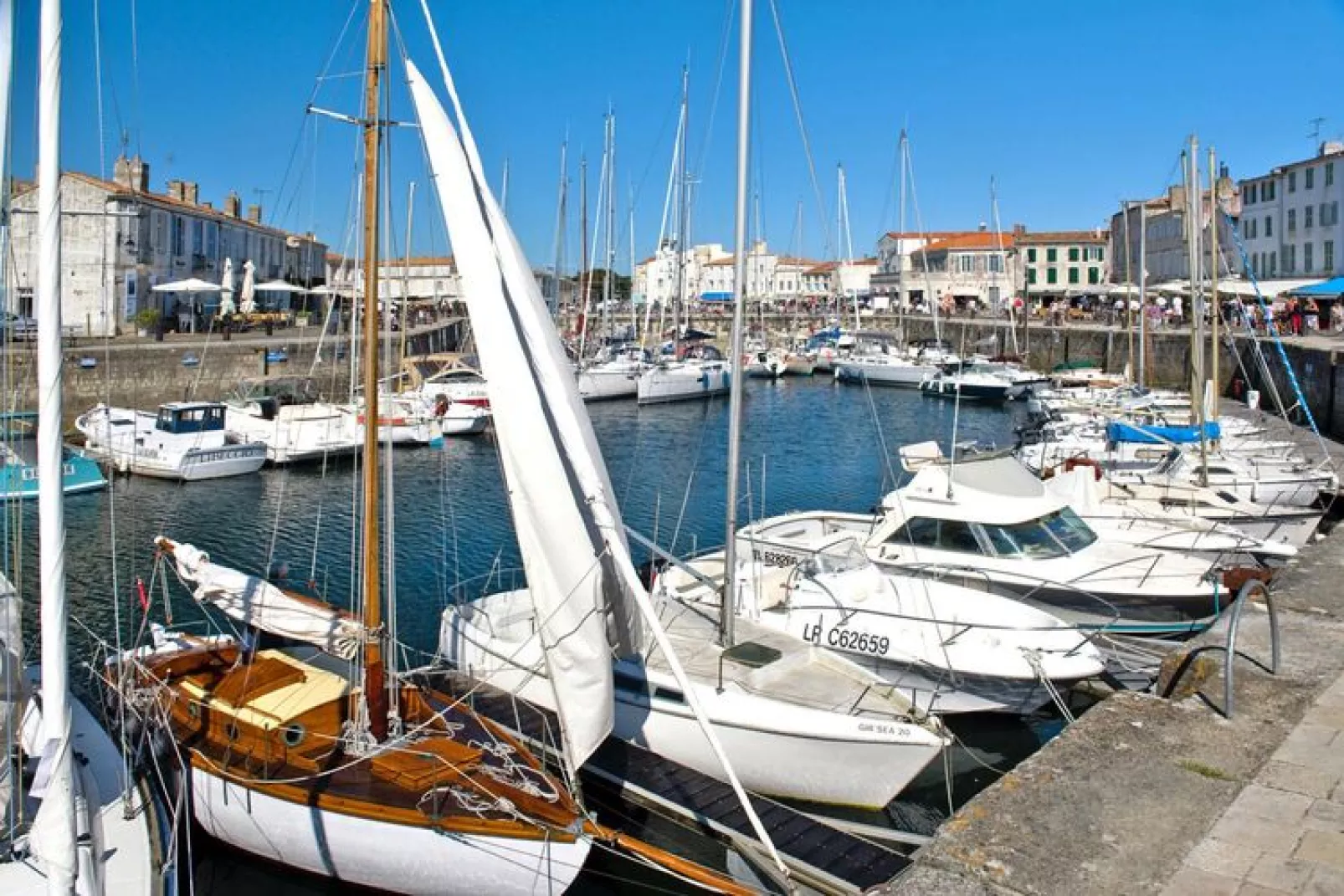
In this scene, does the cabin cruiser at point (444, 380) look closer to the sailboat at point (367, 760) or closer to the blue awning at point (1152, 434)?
the blue awning at point (1152, 434)

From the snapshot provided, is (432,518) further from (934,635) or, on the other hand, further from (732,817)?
(732,817)

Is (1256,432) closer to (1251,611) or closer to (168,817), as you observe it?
(1251,611)

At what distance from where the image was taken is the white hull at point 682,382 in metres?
57.2

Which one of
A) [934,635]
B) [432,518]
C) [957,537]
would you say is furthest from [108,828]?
[432,518]

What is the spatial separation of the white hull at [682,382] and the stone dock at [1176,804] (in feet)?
161

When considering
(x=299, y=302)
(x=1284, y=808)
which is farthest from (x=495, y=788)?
(x=299, y=302)

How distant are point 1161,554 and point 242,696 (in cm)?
1278

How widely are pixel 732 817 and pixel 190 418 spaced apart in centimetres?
2870

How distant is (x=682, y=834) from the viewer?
10945 mm

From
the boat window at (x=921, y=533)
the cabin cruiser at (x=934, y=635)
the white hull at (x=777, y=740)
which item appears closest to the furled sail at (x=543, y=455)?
the white hull at (x=777, y=740)

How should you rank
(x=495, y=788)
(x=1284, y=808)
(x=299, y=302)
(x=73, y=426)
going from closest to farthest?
1. (x=1284, y=808)
2. (x=495, y=788)
3. (x=73, y=426)
4. (x=299, y=302)

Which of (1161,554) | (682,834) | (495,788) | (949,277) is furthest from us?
(949,277)

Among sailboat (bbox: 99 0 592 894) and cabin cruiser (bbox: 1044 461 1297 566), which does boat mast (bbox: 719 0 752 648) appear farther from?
cabin cruiser (bbox: 1044 461 1297 566)

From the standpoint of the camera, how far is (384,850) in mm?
9922
